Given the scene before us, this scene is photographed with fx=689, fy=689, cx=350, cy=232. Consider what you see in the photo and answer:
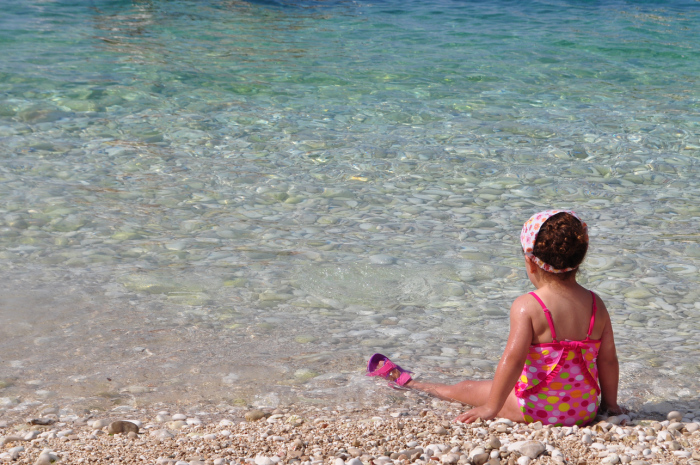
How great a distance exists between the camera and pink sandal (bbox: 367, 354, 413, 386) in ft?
11.8

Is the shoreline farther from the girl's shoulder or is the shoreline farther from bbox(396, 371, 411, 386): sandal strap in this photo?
the girl's shoulder

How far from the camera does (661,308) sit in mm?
4582

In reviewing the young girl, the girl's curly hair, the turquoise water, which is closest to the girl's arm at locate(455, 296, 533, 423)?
the young girl

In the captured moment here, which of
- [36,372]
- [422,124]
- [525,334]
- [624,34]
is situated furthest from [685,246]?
[624,34]

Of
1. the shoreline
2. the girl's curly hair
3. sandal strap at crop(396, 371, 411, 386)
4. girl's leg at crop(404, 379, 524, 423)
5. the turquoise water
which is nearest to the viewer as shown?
the shoreline

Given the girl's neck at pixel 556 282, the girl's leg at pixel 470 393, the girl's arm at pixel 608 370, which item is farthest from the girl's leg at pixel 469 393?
the girl's neck at pixel 556 282

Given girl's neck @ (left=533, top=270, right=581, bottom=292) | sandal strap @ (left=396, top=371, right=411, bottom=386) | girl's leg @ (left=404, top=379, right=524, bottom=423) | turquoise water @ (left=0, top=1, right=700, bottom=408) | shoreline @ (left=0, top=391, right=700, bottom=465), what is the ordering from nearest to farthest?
shoreline @ (left=0, top=391, right=700, bottom=465), girl's neck @ (left=533, top=270, right=581, bottom=292), girl's leg @ (left=404, top=379, right=524, bottom=423), sandal strap @ (left=396, top=371, right=411, bottom=386), turquoise water @ (left=0, top=1, right=700, bottom=408)

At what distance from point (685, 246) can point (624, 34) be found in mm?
10999

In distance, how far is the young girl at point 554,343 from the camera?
2.92 m

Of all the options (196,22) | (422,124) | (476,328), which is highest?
(196,22)

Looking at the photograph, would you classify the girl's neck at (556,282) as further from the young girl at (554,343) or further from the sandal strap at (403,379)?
the sandal strap at (403,379)

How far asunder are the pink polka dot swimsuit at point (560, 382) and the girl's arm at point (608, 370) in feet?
0.12

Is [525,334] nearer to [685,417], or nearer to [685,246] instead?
[685,417]

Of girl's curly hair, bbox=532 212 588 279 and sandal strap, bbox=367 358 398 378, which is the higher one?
girl's curly hair, bbox=532 212 588 279
